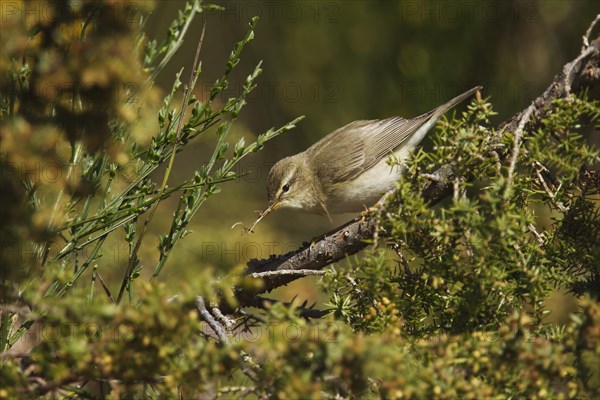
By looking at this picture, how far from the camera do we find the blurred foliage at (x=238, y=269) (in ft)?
4.95

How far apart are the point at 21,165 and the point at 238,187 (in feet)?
15.2

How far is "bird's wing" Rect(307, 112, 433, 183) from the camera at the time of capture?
183 inches

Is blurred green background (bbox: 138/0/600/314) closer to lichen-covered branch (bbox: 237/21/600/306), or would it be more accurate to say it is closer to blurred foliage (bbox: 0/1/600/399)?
lichen-covered branch (bbox: 237/21/600/306)

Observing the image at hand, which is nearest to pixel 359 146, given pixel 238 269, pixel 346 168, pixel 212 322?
pixel 346 168

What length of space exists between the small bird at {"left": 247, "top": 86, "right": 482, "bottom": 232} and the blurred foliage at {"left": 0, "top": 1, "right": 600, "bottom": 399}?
1639 millimetres

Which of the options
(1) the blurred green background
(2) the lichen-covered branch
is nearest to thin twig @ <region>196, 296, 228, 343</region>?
(2) the lichen-covered branch

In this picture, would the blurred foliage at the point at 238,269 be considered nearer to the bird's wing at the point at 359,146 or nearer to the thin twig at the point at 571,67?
the thin twig at the point at 571,67

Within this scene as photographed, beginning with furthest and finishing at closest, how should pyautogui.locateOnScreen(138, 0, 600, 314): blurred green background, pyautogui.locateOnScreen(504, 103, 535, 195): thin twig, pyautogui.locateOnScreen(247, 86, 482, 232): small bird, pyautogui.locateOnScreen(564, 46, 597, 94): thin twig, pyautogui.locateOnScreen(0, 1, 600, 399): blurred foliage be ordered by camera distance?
pyautogui.locateOnScreen(138, 0, 600, 314): blurred green background < pyautogui.locateOnScreen(247, 86, 482, 232): small bird < pyautogui.locateOnScreen(564, 46, 597, 94): thin twig < pyautogui.locateOnScreen(504, 103, 535, 195): thin twig < pyautogui.locateOnScreen(0, 1, 600, 399): blurred foliage

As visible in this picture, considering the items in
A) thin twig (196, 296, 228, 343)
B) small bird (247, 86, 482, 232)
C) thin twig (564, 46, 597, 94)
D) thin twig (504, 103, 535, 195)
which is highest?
thin twig (564, 46, 597, 94)

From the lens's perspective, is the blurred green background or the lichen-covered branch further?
the blurred green background

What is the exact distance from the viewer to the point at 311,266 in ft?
9.44

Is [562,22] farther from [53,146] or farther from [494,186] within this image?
[53,146]

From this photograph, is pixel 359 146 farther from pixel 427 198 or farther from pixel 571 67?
pixel 571 67

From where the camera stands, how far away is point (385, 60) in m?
4.86
